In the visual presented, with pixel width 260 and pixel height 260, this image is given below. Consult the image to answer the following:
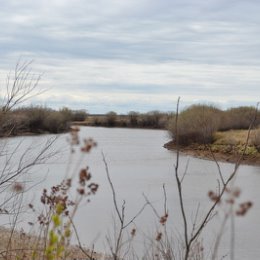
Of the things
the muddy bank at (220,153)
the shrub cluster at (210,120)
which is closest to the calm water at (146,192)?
the muddy bank at (220,153)

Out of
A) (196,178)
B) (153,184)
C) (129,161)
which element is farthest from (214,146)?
(153,184)

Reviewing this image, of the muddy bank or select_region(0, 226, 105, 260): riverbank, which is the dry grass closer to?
the muddy bank

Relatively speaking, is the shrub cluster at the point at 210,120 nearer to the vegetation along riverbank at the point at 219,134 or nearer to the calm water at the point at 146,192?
the vegetation along riverbank at the point at 219,134

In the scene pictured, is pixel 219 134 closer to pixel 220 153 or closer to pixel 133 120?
pixel 220 153

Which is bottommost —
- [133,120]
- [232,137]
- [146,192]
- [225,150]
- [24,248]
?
[146,192]

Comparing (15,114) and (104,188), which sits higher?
(15,114)

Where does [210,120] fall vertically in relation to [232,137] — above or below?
above

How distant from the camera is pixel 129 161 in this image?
2516cm

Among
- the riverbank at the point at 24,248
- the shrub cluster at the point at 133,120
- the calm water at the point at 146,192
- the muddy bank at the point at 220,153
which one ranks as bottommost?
the calm water at the point at 146,192

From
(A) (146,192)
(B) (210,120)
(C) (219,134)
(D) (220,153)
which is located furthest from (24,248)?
(C) (219,134)

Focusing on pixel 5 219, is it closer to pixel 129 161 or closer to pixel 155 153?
pixel 129 161

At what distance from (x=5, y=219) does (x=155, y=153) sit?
20000 millimetres

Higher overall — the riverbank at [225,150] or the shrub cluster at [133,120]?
the shrub cluster at [133,120]

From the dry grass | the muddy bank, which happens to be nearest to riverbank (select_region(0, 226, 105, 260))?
the muddy bank
